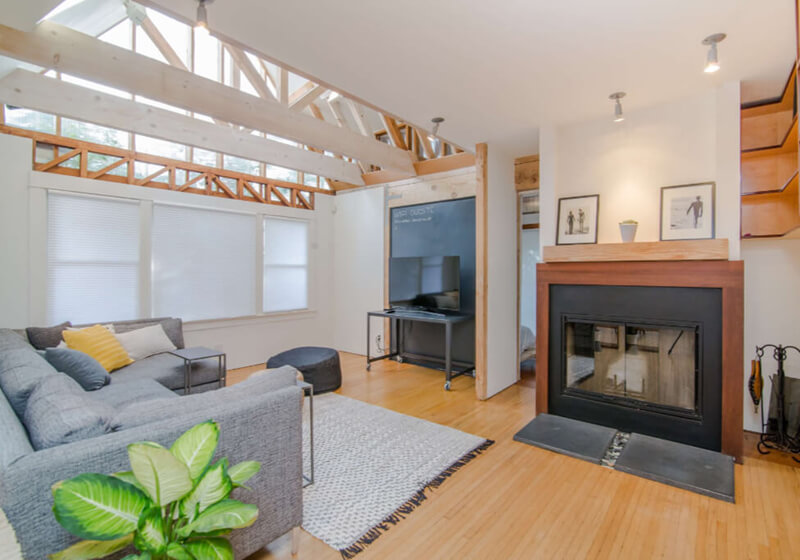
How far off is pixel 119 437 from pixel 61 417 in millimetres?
247

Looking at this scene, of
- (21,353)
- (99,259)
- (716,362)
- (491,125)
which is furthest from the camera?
(99,259)

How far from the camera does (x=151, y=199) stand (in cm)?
445

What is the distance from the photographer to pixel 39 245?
3.74 m

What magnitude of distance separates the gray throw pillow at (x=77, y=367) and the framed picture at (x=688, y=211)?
446cm

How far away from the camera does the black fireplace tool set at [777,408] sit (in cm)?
274

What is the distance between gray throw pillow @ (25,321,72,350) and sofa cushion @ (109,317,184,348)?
1.58 feet

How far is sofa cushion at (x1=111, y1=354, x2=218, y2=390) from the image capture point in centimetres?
337

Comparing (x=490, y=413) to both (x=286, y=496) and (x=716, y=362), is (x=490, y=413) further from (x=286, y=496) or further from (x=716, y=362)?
(x=286, y=496)

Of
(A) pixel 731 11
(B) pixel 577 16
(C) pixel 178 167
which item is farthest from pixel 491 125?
(C) pixel 178 167

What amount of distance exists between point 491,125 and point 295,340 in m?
4.13

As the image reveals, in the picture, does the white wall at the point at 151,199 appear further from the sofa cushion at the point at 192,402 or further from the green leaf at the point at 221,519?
the green leaf at the point at 221,519

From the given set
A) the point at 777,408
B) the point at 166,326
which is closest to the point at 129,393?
the point at 166,326

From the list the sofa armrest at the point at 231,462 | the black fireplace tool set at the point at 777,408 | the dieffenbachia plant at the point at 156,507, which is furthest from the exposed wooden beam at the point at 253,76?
the black fireplace tool set at the point at 777,408

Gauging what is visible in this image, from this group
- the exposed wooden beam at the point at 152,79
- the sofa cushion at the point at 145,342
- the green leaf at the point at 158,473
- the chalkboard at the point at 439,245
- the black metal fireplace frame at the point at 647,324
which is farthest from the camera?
the chalkboard at the point at 439,245
